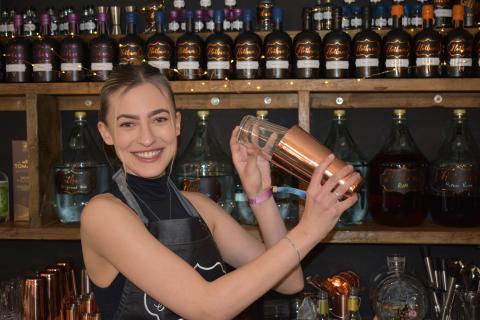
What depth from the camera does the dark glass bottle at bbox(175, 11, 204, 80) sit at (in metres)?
2.10

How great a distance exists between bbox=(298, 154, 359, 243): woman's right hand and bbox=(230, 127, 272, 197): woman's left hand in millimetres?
250

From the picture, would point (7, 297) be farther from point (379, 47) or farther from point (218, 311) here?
point (379, 47)

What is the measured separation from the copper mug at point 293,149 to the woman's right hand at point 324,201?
3cm

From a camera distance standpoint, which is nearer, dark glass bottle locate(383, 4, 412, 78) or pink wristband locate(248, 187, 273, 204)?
pink wristband locate(248, 187, 273, 204)

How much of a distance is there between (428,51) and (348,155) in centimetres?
42

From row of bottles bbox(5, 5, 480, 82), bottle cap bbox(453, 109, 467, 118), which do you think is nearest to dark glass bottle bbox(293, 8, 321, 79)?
row of bottles bbox(5, 5, 480, 82)

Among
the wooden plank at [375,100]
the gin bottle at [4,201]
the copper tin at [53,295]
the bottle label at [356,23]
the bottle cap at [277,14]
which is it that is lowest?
the copper tin at [53,295]

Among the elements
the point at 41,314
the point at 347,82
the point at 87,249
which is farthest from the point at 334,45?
the point at 41,314

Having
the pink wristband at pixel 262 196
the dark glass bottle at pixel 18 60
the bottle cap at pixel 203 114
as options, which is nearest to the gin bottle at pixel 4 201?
the dark glass bottle at pixel 18 60

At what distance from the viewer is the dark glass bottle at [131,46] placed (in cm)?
216

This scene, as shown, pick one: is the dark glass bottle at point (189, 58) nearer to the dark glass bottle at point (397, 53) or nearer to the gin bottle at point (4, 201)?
the dark glass bottle at point (397, 53)

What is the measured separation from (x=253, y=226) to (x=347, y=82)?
1.67 ft

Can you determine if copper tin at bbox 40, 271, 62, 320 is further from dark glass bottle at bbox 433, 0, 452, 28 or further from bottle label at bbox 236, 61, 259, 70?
dark glass bottle at bbox 433, 0, 452, 28

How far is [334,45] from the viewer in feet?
6.74
